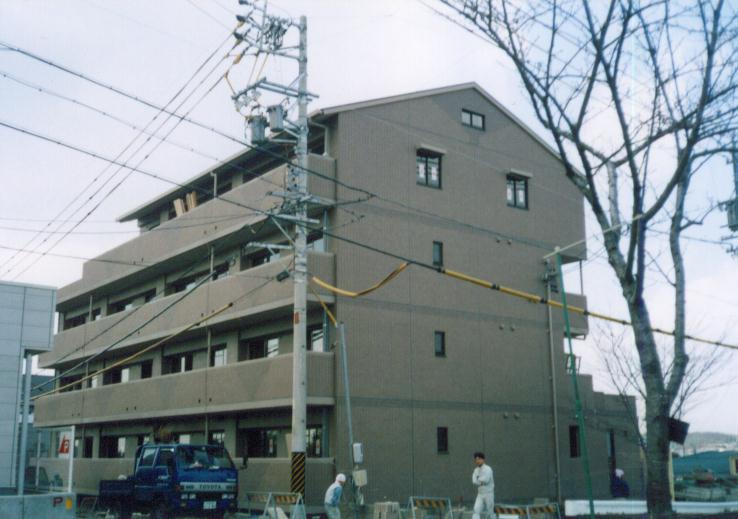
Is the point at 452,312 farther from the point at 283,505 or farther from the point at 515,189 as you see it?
the point at 283,505

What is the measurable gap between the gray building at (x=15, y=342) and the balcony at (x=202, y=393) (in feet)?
22.5

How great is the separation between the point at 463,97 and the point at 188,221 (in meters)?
11.8

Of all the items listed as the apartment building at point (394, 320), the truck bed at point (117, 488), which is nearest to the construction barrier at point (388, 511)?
the apartment building at point (394, 320)

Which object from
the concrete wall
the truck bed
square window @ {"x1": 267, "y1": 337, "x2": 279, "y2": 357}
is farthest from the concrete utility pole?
square window @ {"x1": 267, "y1": 337, "x2": 279, "y2": 357}

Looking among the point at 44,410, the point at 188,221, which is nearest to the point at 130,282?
the point at 188,221

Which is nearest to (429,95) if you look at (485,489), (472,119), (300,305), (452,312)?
(472,119)

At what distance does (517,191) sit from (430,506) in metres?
15.0

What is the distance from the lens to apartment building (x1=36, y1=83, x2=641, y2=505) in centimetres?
2686

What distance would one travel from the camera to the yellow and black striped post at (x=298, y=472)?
2169cm

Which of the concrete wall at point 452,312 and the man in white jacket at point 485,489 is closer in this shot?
the man in white jacket at point 485,489

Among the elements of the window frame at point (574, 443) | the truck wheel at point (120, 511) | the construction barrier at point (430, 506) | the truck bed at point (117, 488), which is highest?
the window frame at point (574, 443)

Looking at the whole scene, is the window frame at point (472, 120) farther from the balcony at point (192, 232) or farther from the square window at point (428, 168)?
the balcony at point (192, 232)

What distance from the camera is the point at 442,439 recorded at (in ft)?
93.1

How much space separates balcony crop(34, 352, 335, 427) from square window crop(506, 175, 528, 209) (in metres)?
10.9
